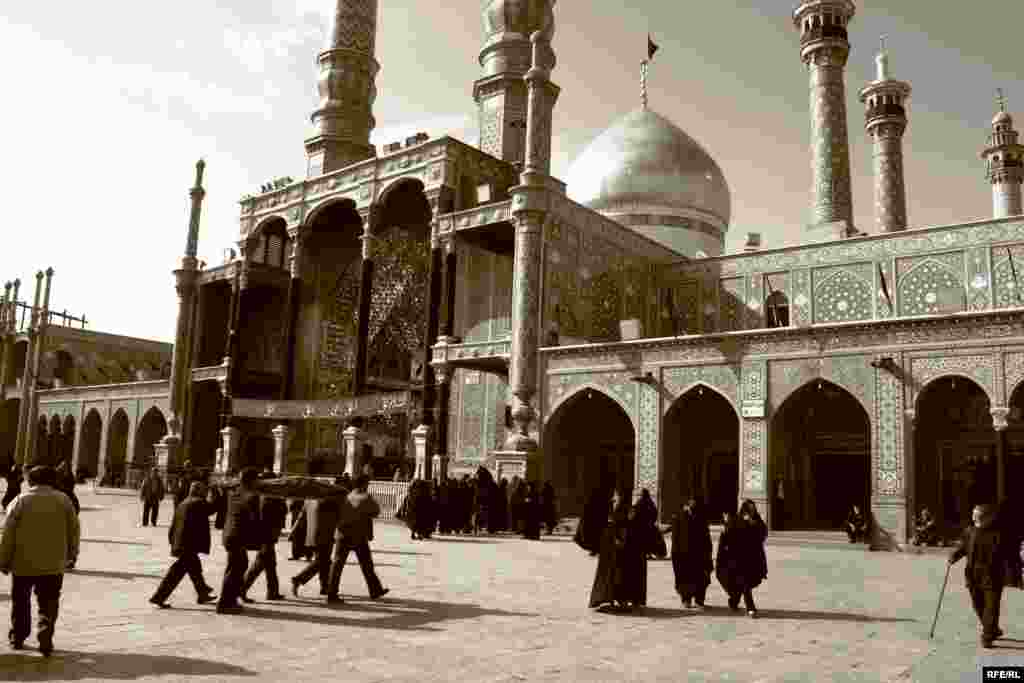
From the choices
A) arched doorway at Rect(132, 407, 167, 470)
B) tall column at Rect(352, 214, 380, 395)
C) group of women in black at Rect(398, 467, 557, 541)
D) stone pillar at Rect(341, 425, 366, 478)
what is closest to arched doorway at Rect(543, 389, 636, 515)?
group of women in black at Rect(398, 467, 557, 541)

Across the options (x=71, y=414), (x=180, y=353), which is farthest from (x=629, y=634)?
(x=71, y=414)

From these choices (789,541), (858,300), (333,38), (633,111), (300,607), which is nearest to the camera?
(300,607)

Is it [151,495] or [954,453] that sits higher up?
[954,453]

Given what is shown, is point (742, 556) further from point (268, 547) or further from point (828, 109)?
point (828, 109)

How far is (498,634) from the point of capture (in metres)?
6.84

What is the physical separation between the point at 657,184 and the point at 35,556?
3051 cm

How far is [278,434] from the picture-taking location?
27875mm

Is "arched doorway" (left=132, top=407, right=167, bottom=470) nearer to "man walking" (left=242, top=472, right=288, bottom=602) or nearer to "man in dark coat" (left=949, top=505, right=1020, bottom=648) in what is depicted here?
"man walking" (left=242, top=472, right=288, bottom=602)

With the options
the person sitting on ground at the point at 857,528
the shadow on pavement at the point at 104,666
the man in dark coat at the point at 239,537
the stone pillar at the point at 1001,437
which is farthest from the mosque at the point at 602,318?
the shadow on pavement at the point at 104,666

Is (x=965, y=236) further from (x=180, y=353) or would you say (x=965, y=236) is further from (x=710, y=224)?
(x=180, y=353)

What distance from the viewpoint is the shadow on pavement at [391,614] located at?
7.19m

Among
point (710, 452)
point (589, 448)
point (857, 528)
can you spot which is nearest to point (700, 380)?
point (710, 452)

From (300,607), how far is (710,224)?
2899cm

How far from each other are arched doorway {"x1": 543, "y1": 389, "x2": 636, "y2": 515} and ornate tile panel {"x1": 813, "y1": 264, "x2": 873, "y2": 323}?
246 inches
